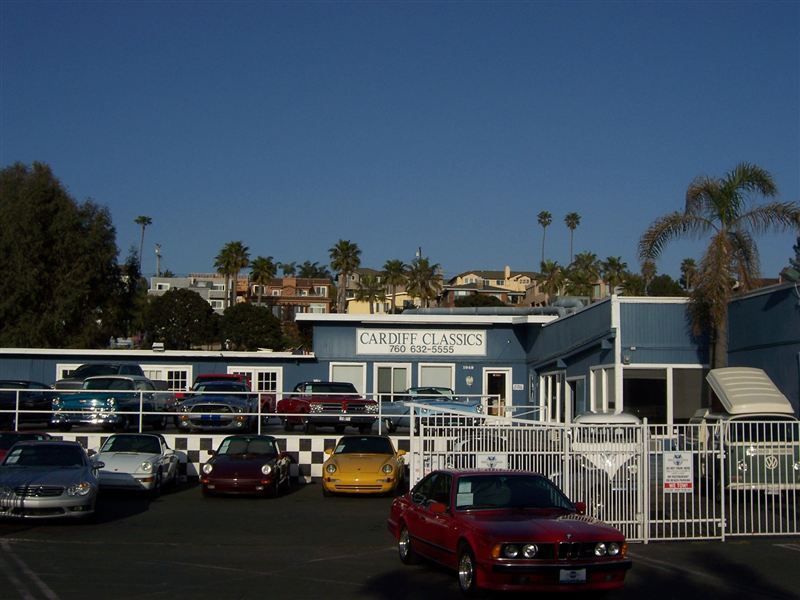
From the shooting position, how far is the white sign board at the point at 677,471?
47.1 feet

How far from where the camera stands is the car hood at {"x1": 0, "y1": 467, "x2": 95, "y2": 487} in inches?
619

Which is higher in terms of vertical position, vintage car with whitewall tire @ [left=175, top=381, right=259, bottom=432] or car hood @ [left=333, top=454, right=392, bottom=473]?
vintage car with whitewall tire @ [left=175, top=381, right=259, bottom=432]

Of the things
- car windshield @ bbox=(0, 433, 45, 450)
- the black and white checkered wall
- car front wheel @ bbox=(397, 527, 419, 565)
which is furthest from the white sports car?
car front wheel @ bbox=(397, 527, 419, 565)

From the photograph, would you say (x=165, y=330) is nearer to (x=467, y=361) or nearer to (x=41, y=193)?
(x=41, y=193)

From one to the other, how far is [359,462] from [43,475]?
23.1ft

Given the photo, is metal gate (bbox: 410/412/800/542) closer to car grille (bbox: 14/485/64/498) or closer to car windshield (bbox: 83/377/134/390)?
car grille (bbox: 14/485/64/498)

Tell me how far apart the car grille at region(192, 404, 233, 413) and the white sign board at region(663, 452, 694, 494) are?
1400cm

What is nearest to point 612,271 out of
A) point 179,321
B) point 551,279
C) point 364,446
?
point 551,279

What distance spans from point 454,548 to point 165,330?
72.6m

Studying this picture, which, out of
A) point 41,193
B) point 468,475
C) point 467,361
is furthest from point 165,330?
point 468,475

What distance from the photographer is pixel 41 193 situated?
5209 cm

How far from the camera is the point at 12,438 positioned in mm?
20906

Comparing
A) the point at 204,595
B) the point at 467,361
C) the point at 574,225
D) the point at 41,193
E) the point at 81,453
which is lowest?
the point at 204,595

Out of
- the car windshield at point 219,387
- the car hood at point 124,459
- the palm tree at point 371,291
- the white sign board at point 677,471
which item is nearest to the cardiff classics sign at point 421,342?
the car windshield at point 219,387
